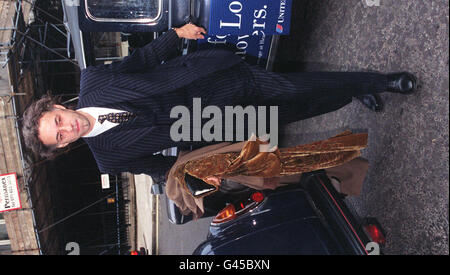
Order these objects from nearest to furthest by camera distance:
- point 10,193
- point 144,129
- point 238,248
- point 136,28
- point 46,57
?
point 238,248 → point 144,129 → point 136,28 → point 10,193 → point 46,57

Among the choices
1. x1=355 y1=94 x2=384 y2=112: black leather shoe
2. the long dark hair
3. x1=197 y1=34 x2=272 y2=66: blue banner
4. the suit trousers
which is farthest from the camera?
x1=197 y1=34 x2=272 y2=66: blue banner

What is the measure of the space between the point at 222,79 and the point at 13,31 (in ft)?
15.4

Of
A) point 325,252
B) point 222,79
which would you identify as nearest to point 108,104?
point 222,79

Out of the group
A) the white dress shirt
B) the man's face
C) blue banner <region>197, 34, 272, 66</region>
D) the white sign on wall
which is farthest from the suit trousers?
the white sign on wall

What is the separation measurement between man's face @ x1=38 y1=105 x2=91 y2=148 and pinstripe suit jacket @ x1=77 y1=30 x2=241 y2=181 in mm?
125

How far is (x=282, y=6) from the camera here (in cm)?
306

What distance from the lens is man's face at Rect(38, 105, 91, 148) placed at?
2107 millimetres

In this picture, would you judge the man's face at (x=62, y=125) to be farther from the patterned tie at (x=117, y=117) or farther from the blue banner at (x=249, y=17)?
the blue banner at (x=249, y=17)

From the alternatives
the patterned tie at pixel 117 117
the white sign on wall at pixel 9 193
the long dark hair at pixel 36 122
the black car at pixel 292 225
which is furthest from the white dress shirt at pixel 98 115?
the white sign on wall at pixel 9 193

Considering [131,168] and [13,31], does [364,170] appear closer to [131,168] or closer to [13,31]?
[131,168]

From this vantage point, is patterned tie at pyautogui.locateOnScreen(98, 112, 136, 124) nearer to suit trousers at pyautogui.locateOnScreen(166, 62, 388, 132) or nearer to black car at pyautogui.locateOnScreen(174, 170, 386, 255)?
suit trousers at pyautogui.locateOnScreen(166, 62, 388, 132)

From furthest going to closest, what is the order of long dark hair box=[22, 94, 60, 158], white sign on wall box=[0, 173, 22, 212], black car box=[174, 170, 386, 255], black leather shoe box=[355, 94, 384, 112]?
white sign on wall box=[0, 173, 22, 212]
black leather shoe box=[355, 94, 384, 112]
long dark hair box=[22, 94, 60, 158]
black car box=[174, 170, 386, 255]

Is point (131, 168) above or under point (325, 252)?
above

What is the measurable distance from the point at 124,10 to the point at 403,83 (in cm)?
226
